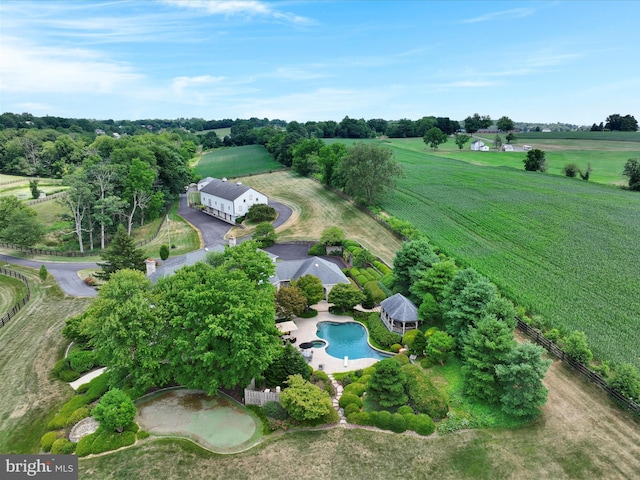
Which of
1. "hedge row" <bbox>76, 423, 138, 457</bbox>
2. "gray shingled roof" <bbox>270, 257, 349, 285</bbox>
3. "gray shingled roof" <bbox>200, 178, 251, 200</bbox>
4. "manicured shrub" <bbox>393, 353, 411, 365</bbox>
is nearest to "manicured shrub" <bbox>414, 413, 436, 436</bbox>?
"manicured shrub" <bbox>393, 353, 411, 365</bbox>

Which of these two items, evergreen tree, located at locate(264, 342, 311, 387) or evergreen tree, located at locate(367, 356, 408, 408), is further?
evergreen tree, located at locate(264, 342, 311, 387)

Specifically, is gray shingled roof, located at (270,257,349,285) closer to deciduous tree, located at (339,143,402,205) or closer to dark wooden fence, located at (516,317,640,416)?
dark wooden fence, located at (516,317,640,416)

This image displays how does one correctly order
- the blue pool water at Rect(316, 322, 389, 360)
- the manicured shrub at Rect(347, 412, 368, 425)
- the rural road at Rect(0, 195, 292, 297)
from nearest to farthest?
the manicured shrub at Rect(347, 412, 368, 425) < the blue pool water at Rect(316, 322, 389, 360) < the rural road at Rect(0, 195, 292, 297)

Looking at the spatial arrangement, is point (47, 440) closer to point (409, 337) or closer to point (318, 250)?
point (409, 337)

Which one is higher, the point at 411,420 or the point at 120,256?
the point at 120,256

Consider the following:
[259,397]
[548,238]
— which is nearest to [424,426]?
[259,397]
